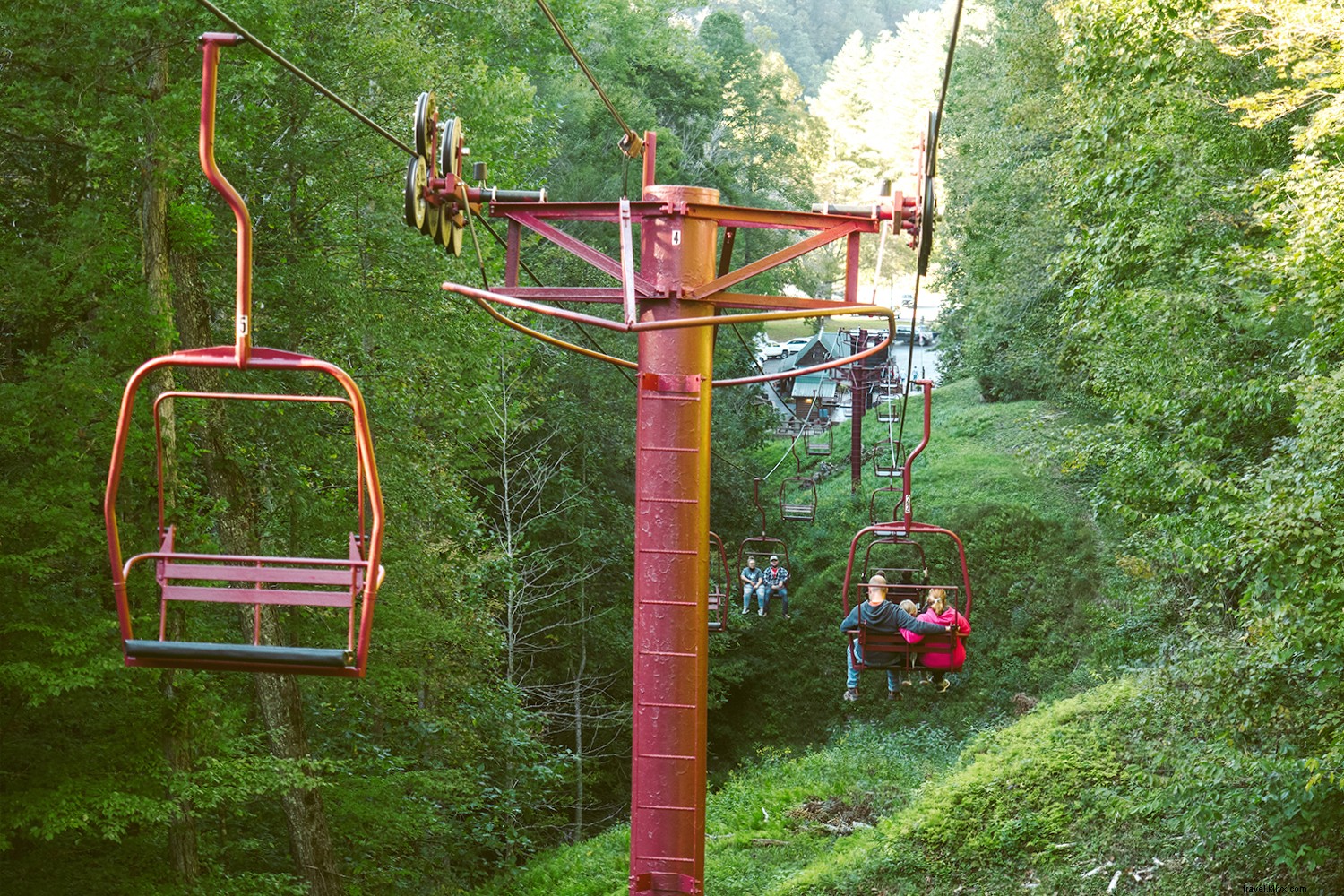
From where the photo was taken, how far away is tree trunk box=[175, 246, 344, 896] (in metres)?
12.2

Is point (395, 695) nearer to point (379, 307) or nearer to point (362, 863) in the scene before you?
point (362, 863)

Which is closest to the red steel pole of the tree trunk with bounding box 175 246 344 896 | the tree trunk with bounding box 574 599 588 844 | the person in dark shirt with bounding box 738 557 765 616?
the tree trunk with bounding box 175 246 344 896

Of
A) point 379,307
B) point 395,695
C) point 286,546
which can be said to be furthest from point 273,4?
point 395,695

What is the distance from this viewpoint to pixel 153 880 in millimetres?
10773

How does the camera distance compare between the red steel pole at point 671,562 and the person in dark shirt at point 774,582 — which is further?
the person in dark shirt at point 774,582

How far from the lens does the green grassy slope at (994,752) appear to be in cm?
1221

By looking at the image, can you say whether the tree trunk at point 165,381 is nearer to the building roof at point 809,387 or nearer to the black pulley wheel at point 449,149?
the black pulley wheel at point 449,149

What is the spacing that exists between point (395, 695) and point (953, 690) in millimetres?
13786

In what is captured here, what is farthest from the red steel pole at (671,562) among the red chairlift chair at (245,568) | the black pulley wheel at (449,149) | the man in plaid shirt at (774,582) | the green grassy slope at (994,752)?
the man in plaid shirt at (774,582)

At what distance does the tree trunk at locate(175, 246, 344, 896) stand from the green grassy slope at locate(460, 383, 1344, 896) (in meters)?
4.98

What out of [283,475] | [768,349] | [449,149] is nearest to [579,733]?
[283,475]

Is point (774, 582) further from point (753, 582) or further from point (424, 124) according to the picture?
point (424, 124)

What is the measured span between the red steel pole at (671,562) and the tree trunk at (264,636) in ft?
21.2

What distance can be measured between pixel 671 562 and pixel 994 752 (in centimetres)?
1285
